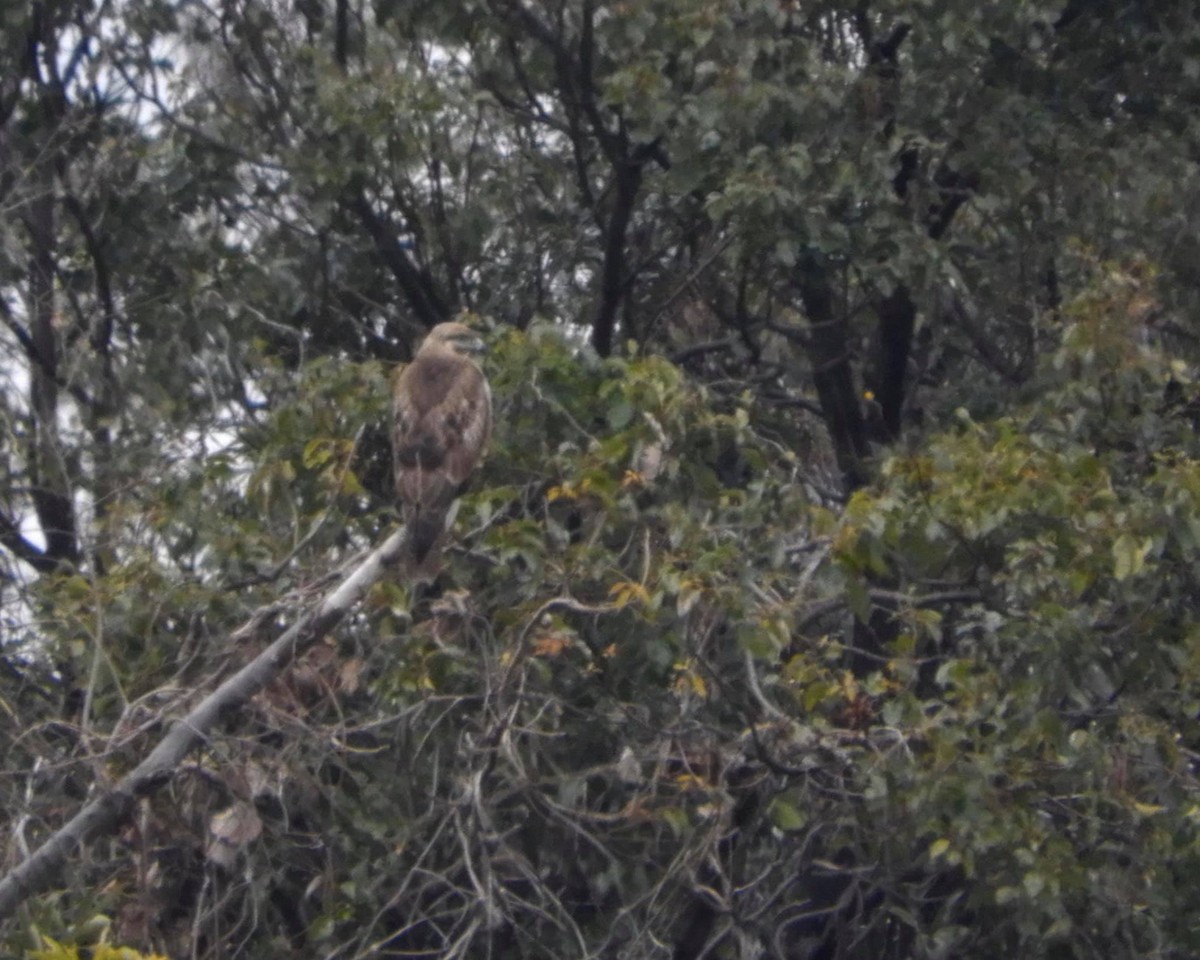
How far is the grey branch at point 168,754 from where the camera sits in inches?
199

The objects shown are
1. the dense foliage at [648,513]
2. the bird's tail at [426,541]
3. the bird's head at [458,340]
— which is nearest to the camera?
the dense foliage at [648,513]

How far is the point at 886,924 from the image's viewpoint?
284 inches

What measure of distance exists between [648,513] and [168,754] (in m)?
1.44

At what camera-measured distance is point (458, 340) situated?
709 cm

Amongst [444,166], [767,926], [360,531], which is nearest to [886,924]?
[767,926]

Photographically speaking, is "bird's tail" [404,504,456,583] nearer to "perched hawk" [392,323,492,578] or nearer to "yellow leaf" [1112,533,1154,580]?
"perched hawk" [392,323,492,578]

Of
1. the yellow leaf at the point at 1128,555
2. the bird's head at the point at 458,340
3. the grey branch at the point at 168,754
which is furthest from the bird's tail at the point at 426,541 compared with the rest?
the yellow leaf at the point at 1128,555

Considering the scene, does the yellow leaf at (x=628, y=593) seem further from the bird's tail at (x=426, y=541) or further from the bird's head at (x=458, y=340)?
the bird's head at (x=458, y=340)

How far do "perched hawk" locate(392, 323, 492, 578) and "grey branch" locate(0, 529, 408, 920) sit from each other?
444 millimetres

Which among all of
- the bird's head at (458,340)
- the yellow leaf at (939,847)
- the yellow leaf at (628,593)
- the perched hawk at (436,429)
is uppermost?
the bird's head at (458,340)

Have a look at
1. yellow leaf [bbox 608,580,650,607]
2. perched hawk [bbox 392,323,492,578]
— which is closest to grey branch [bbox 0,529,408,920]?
perched hawk [bbox 392,323,492,578]

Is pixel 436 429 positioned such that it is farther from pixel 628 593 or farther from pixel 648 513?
pixel 628 593

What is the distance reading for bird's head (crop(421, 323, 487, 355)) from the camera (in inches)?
274

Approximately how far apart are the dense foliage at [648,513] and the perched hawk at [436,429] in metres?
0.11
